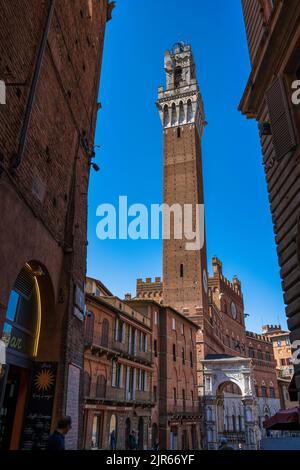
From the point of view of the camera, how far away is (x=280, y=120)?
7.47 metres

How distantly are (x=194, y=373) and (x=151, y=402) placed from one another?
11.5 m

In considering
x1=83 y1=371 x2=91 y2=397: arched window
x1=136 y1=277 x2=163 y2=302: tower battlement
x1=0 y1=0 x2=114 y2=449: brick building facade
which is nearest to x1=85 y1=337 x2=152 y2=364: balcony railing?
x1=83 y1=371 x2=91 y2=397: arched window

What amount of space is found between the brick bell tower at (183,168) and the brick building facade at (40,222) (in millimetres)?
35384

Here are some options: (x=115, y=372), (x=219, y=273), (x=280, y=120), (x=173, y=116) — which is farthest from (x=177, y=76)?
(x=280, y=120)

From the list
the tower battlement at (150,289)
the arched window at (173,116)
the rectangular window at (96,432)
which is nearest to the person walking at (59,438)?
the rectangular window at (96,432)

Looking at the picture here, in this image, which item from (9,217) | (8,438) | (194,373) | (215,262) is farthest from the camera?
(215,262)

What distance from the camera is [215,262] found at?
55.9 metres

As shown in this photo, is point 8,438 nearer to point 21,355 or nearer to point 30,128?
point 21,355

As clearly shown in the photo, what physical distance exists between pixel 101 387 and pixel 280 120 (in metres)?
17.7

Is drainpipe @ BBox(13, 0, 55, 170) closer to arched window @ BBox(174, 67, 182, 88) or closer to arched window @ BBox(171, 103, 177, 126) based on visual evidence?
arched window @ BBox(171, 103, 177, 126)

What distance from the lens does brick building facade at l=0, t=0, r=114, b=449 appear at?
19.9 ft

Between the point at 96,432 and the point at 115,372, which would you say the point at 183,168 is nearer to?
the point at 115,372

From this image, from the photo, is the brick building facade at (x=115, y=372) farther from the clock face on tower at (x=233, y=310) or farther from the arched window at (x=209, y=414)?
the clock face on tower at (x=233, y=310)

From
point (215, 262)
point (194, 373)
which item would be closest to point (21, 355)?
point (194, 373)
